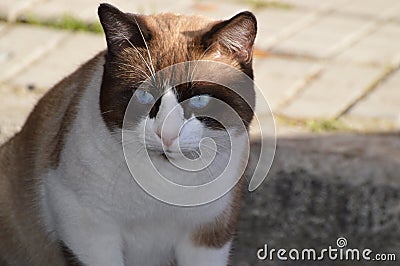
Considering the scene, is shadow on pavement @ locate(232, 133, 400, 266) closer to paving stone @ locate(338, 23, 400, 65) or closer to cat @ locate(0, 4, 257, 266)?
cat @ locate(0, 4, 257, 266)

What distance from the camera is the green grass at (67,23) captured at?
14.9ft

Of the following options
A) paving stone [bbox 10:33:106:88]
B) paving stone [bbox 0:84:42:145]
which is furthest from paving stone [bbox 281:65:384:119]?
paving stone [bbox 0:84:42:145]

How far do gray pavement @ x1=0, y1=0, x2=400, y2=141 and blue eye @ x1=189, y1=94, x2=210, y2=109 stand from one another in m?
1.32

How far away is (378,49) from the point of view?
4324 millimetres

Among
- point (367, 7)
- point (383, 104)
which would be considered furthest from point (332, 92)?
point (367, 7)

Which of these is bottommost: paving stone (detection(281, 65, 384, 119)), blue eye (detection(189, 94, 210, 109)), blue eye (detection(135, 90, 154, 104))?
paving stone (detection(281, 65, 384, 119))

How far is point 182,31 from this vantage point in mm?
2480

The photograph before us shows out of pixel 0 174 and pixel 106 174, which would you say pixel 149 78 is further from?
pixel 0 174

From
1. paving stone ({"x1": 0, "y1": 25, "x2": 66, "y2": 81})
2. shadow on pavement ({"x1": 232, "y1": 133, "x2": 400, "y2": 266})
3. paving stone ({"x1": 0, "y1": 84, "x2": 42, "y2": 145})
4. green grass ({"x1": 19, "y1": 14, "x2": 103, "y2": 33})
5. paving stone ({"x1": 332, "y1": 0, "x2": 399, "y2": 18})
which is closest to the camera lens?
shadow on pavement ({"x1": 232, "y1": 133, "x2": 400, "y2": 266})

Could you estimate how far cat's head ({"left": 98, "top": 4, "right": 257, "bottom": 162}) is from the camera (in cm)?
236

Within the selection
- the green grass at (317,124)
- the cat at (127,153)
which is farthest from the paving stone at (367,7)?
the cat at (127,153)

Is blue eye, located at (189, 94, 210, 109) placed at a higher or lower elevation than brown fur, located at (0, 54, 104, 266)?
higher

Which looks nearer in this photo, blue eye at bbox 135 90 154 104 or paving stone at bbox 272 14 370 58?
blue eye at bbox 135 90 154 104

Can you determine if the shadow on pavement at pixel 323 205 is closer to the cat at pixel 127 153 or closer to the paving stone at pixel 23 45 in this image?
A: the cat at pixel 127 153
